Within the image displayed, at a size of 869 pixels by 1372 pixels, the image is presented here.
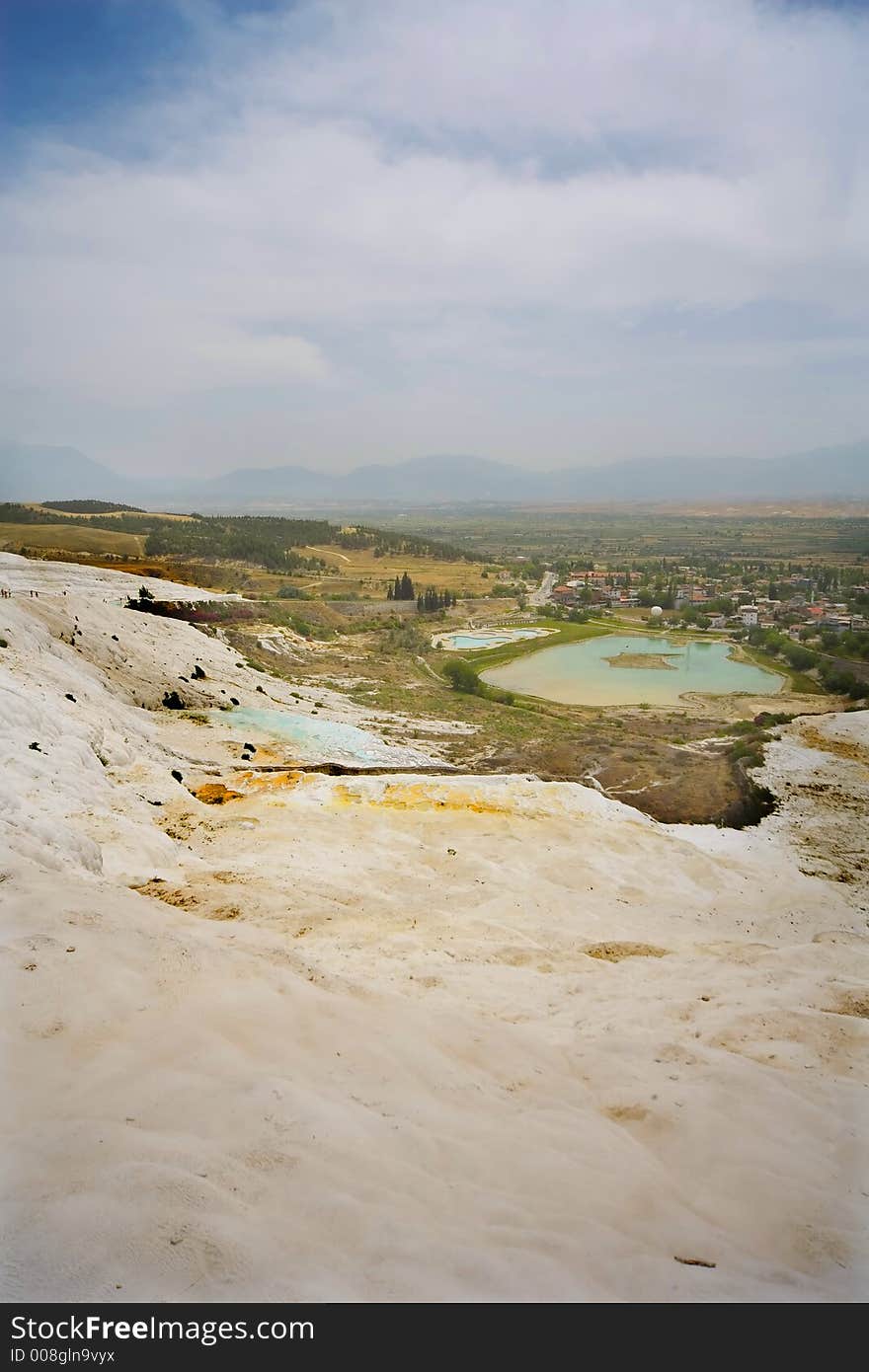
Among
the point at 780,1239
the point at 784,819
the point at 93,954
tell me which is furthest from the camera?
the point at 784,819

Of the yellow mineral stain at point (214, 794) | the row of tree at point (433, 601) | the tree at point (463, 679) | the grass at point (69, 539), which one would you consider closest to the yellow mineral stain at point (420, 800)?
the yellow mineral stain at point (214, 794)

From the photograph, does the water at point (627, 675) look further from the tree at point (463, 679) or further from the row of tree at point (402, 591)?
the row of tree at point (402, 591)

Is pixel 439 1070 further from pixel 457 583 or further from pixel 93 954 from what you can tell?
pixel 457 583

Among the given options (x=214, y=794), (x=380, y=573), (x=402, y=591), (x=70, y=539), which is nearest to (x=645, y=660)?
(x=402, y=591)

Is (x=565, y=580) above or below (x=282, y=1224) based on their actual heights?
above

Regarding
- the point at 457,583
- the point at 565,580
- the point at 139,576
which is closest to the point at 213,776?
the point at 139,576
